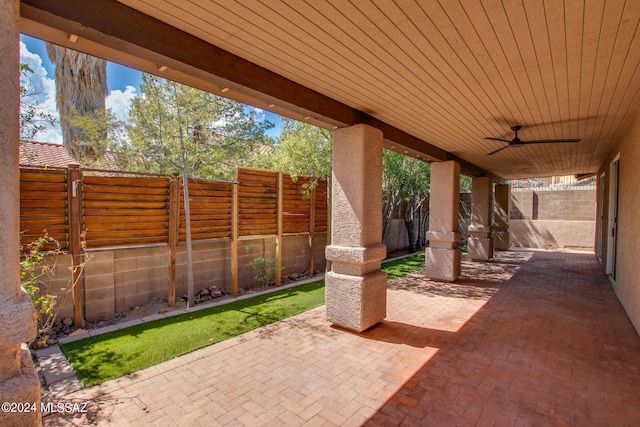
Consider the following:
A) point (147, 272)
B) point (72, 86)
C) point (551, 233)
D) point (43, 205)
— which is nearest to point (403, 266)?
point (147, 272)

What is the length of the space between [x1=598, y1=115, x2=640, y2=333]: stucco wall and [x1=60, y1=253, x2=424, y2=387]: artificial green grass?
4165mm

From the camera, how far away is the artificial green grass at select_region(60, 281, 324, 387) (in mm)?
3117

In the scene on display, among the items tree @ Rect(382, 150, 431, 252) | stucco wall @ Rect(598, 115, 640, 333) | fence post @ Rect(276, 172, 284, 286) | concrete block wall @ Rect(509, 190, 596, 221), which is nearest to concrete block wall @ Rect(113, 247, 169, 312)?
fence post @ Rect(276, 172, 284, 286)

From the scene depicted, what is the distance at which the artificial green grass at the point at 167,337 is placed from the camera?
312cm

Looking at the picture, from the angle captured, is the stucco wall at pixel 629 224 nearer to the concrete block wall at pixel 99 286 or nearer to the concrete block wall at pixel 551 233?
the concrete block wall at pixel 99 286

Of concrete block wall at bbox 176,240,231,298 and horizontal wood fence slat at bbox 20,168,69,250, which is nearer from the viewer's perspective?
horizontal wood fence slat at bbox 20,168,69,250

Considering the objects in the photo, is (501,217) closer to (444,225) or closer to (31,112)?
(444,225)

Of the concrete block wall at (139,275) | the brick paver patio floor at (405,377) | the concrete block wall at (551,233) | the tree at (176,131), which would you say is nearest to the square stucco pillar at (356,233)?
the brick paver patio floor at (405,377)

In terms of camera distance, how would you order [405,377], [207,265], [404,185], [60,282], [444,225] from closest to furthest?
1. [405,377]
2. [60,282]
3. [207,265]
4. [444,225]
5. [404,185]

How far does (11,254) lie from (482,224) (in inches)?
399

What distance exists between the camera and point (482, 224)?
378 inches

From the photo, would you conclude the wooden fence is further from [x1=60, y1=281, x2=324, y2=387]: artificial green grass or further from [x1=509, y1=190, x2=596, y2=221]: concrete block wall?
[x1=509, y1=190, x2=596, y2=221]: concrete block wall

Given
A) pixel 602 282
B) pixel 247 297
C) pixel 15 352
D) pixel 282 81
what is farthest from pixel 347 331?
pixel 602 282

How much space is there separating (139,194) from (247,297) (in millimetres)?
2284
